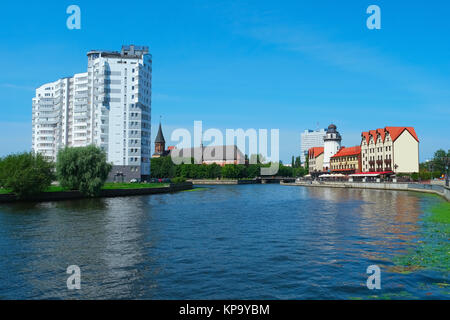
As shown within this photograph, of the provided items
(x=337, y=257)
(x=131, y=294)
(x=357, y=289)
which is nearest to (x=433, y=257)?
(x=337, y=257)

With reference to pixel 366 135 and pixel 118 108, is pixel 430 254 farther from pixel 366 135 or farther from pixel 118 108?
pixel 366 135

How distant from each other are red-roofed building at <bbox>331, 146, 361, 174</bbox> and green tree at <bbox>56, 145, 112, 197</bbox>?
115 metres

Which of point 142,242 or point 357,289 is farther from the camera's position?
point 142,242

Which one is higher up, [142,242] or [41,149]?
[41,149]

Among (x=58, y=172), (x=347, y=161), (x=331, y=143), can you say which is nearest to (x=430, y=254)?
(x=58, y=172)

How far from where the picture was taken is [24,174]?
55812 millimetres

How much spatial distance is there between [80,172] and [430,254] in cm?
6223

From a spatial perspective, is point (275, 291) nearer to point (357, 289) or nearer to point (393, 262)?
point (357, 289)

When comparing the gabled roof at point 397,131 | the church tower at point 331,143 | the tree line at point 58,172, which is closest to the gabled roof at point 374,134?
the gabled roof at point 397,131

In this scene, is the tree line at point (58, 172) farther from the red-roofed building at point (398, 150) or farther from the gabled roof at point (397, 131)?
the gabled roof at point (397, 131)

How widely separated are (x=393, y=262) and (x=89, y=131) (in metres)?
128
